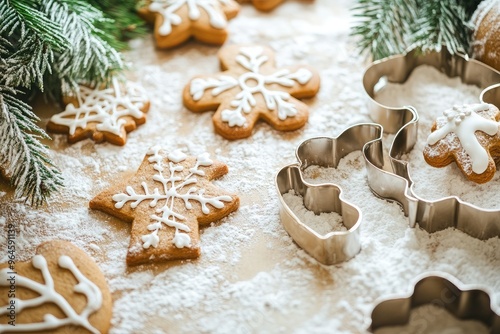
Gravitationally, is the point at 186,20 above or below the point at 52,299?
above

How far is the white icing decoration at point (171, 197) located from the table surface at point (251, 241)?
48mm

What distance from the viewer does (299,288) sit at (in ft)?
3.68

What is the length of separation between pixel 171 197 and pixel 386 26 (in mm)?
680

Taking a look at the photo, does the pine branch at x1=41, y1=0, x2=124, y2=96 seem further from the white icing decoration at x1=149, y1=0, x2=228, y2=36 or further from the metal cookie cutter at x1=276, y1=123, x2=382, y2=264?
the metal cookie cutter at x1=276, y1=123, x2=382, y2=264

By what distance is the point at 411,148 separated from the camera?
4.42ft

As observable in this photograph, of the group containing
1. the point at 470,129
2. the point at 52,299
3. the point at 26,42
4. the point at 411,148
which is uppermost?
the point at 26,42

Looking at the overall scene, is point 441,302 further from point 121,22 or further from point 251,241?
point 121,22

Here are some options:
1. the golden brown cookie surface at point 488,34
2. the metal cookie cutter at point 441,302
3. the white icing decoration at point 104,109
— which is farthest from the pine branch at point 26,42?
the golden brown cookie surface at point 488,34

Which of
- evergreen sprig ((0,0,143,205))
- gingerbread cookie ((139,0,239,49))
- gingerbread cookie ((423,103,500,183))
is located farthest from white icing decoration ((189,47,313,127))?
gingerbread cookie ((423,103,500,183))

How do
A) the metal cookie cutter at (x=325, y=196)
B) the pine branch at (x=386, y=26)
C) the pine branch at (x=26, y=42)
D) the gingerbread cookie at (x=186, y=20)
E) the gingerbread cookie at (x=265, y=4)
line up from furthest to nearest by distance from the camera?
the gingerbread cookie at (x=265, y=4)
the gingerbread cookie at (x=186, y=20)
the pine branch at (x=386, y=26)
the pine branch at (x=26, y=42)
the metal cookie cutter at (x=325, y=196)

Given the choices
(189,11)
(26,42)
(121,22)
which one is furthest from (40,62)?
(189,11)

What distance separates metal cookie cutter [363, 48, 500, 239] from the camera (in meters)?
1.15

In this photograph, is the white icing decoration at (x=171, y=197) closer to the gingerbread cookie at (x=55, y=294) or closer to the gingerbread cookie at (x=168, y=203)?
the gingerbread cookie at (x=168, y=203)

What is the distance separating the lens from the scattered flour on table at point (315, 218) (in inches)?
47.7
